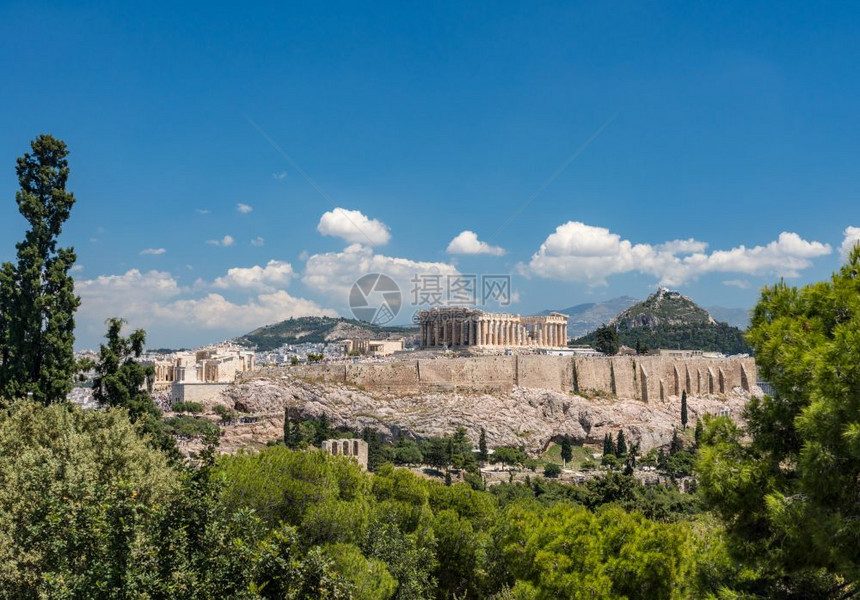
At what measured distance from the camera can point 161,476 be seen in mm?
14594

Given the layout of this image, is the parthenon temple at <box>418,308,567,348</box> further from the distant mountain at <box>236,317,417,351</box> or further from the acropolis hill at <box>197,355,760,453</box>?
the distant mountain at <box>236,317,417,351</box>

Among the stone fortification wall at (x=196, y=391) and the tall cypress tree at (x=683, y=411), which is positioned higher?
the stone fortification wall at (x=196, y=391)

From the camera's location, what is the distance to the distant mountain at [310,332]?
17050cm

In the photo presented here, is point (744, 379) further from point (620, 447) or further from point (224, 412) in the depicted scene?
point (224, 412)

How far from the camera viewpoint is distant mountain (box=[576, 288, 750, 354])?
403 feet

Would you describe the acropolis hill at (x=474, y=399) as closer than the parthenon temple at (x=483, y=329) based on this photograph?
Yes

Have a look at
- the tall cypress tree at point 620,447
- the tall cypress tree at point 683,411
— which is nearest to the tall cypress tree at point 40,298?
the tall cypress tree at point 620,447

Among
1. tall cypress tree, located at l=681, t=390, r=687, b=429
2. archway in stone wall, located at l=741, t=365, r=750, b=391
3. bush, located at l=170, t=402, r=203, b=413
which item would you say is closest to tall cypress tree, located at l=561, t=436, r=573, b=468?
tall cypress tree, located at l=681, t=390, r=687, b=429

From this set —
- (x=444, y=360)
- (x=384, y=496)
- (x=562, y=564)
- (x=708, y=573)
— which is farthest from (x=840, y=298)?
(x=444, y=360)

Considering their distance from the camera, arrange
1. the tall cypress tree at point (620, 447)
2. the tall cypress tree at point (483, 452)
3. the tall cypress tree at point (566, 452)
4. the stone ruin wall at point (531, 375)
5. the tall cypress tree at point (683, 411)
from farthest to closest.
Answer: the tall cypress tree at point (683, 411), the stone ruin wall at point (531, 375), the tall cypress tree at point (620, 447), the tall cypress tree at point (566, 452), the tall cypress tree at point (483, 452)

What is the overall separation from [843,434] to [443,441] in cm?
4352

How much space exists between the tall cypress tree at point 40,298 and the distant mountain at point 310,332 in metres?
139

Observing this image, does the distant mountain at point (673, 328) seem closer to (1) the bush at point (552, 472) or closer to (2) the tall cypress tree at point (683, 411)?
(2) the tall cypress tree at point (683, 411)

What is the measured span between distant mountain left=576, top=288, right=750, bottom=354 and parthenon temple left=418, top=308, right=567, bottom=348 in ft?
90.8
